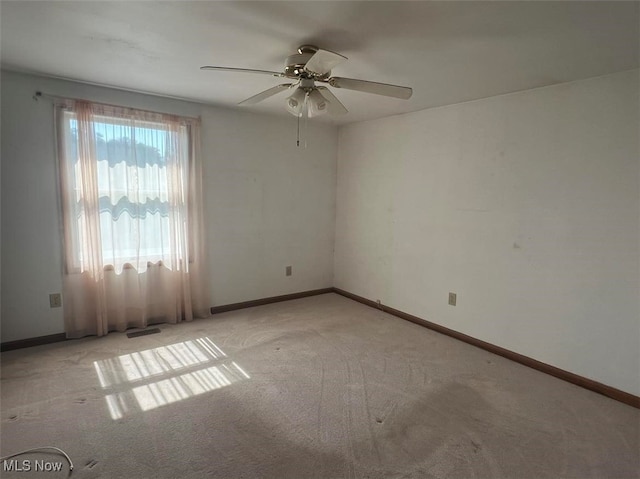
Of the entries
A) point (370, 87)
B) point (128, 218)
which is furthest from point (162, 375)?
point (370, 87)

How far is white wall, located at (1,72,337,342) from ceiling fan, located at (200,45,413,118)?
151cm

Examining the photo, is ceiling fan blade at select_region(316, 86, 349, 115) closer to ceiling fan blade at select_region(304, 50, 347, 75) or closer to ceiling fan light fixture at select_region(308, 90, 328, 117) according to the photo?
ceiling fan light fixture at select_region(308, 90, 328, 117)

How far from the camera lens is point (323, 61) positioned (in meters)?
1.79

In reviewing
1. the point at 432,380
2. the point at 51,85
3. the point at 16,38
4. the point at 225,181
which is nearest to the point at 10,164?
the point at 51,85

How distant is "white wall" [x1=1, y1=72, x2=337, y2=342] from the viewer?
9.09 feet

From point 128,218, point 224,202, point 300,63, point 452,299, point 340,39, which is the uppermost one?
point 340,39

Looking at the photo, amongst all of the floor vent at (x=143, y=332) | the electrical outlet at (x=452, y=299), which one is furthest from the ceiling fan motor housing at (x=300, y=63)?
the floor vent at (x=143, y=332)

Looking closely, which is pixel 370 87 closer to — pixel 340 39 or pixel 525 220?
pixel 340 39

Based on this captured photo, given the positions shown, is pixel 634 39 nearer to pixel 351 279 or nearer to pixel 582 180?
pixel 582 180

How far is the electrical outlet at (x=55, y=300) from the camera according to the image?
298 centimetres

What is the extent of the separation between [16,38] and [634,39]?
141 inches

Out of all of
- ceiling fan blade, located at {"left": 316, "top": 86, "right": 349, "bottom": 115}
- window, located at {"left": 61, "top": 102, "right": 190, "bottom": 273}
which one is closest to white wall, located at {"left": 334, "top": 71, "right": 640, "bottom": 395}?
ceiling fan blade, located at {"left": 316, "top": 86, "right": 349, "bottom": 115}

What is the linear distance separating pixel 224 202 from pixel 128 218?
3.24 feet

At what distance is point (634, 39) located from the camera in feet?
5.98
